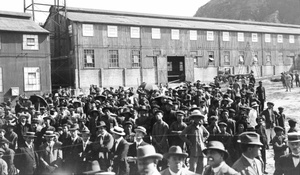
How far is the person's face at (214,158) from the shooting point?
481cm

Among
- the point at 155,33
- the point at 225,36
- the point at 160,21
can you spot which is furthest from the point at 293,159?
the point at 225,36

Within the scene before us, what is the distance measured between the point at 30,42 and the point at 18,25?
5.85ft

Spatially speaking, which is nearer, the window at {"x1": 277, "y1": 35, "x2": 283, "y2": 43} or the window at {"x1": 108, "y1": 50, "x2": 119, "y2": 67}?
the window at {"x1": 108, "y1": 50, "x2": 119, "y2": 67}

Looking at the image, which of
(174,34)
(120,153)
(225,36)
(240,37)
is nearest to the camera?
(120,153)

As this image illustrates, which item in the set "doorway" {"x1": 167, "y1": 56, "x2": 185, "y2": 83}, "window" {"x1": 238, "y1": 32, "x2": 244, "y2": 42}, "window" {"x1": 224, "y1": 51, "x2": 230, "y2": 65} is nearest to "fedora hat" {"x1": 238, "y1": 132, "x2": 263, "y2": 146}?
"doorway" {"x1": 167, "y1": 56, "x2": 185, "y2": 83}

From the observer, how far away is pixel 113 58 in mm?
33062

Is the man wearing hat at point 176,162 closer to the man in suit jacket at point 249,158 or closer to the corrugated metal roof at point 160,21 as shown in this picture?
the man in suit jacket at point 249,158

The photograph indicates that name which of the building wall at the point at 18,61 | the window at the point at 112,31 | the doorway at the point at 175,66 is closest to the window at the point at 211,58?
the doorway at the point at 175,66

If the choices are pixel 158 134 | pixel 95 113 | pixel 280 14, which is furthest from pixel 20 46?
pixel 280 14

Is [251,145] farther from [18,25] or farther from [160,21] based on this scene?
[160,21]

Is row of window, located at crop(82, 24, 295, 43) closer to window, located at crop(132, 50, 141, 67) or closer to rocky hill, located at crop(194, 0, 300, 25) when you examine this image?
window, located at crop(132, 50, 141, 67)

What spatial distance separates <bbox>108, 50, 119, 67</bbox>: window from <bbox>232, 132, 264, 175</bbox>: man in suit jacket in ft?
93.2

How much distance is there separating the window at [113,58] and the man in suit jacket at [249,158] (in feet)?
93.2

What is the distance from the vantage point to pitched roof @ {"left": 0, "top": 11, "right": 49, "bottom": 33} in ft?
88.5
